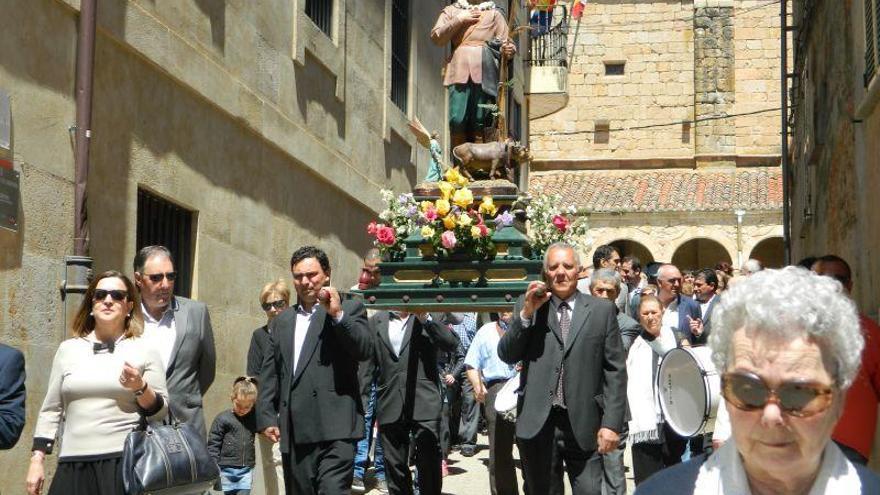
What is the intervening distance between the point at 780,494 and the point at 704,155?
39.8 m

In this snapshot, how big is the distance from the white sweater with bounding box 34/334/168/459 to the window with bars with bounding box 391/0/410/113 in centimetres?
1297

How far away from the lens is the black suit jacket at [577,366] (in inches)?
305

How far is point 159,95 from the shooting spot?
36.4 feet

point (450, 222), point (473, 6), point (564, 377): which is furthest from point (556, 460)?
point (473, 6)

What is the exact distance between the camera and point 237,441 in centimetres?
1087

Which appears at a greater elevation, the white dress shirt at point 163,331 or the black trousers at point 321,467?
the white dress shirt at point 163,331

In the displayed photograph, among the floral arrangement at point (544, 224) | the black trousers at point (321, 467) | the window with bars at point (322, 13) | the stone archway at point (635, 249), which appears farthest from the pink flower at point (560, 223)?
the stone archway at point (635, 249)

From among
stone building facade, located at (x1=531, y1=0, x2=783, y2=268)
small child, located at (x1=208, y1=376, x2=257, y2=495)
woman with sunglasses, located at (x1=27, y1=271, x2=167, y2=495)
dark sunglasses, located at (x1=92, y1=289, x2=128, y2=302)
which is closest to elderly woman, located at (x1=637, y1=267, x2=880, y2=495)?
woman with sunglasses, located at (x1=27, y1=271, x2=167, y2=495)

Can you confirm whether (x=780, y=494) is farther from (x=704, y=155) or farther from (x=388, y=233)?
(x=704, y=155)

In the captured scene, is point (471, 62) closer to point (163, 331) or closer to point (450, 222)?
point (450, 222)

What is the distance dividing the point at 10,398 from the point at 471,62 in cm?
517

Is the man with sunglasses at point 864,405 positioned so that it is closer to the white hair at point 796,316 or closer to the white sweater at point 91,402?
the white sweater at point 91,402

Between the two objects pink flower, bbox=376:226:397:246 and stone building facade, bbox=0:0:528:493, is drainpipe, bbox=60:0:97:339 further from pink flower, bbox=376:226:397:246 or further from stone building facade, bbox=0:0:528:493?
pink flower, bbox=376:226:397:246

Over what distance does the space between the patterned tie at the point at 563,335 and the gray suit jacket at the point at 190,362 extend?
2027 mm
